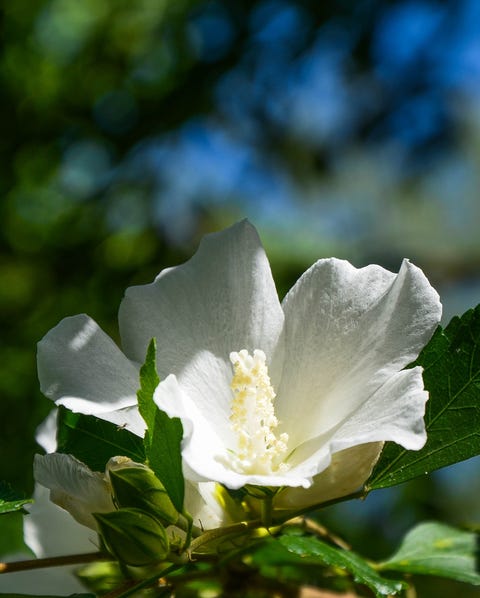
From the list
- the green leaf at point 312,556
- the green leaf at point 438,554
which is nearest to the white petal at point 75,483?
the green leaf at point 312,556

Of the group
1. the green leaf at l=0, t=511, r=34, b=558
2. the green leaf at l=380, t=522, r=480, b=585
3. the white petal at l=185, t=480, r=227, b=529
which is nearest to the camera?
the white petal at l=185, t=480, r=227, b=529

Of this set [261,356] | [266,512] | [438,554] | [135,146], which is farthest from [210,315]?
[135,146]

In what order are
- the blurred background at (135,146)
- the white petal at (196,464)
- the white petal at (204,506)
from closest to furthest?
the white petal at (196,464), the white petal at (204,506), the blurred background at (135,146)

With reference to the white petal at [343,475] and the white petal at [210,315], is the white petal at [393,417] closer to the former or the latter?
the white petal at [343,475]

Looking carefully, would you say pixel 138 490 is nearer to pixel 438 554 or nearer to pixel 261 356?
pixel 261 356

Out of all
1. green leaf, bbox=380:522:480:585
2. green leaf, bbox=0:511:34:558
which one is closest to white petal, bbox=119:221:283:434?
green leaf, bbox=380:522:480:585

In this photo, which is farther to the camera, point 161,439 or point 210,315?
point 210,315

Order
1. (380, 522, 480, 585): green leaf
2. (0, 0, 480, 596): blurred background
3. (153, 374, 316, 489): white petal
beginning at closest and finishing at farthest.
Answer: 1. (153, 374, 316, 489): white petal
2. (380, 522, 480, 585): green leaf
3. (0, 0, 480, 596): blurred background

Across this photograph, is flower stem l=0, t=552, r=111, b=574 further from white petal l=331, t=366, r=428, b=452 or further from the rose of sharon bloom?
white petal l=331, t=366, r=428, b=452
